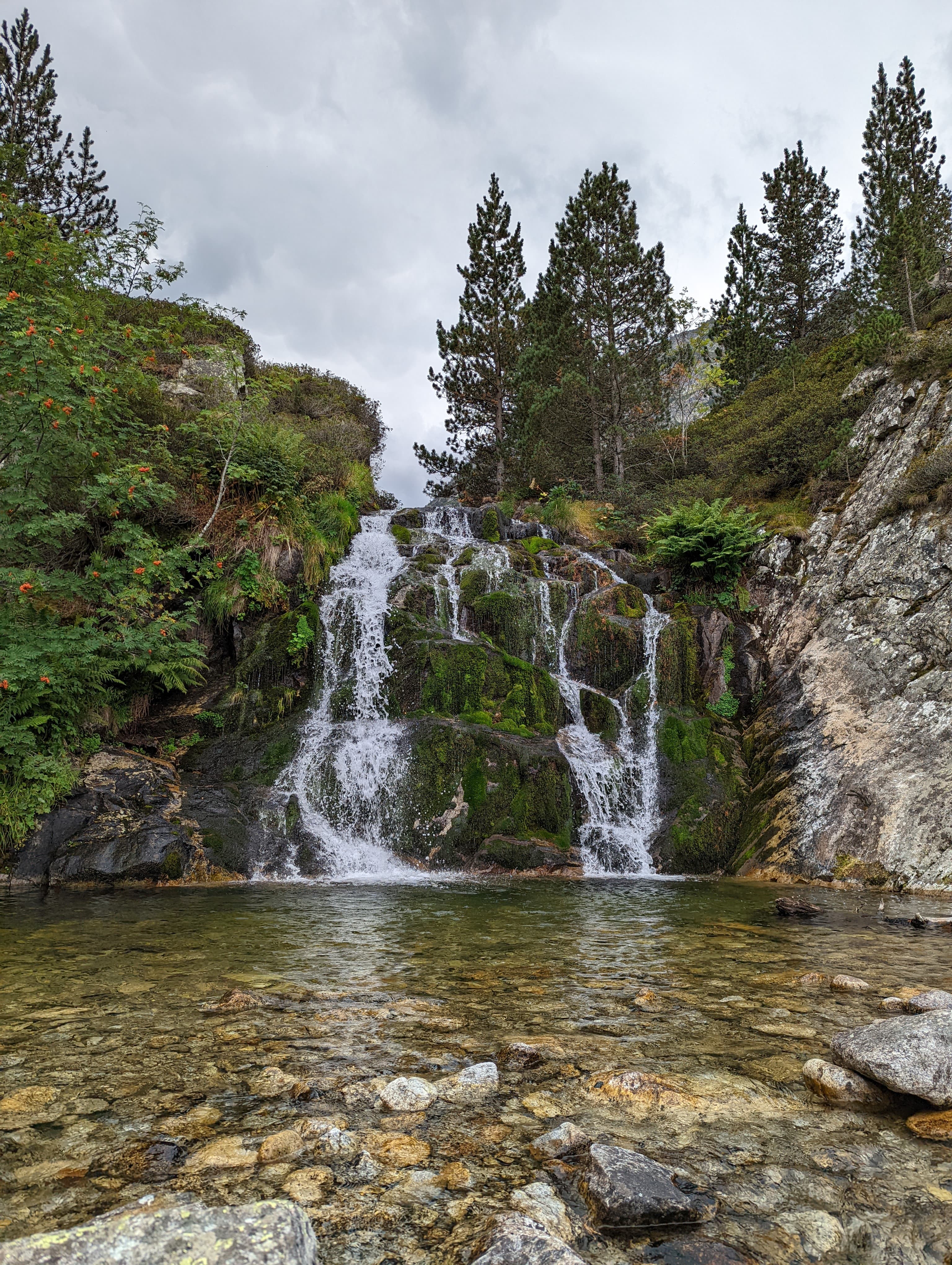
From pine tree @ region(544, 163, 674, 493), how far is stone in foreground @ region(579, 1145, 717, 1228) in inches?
870

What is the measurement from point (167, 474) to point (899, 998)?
15.1 m

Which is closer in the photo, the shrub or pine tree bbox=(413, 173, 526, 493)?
the shrub

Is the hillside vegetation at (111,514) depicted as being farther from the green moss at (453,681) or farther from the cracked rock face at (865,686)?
the cracked rock face at (865,686)

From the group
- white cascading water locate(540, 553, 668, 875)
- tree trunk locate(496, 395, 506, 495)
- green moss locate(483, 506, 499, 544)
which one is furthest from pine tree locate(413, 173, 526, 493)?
white cascading water locate(540, 553, 668, 875)

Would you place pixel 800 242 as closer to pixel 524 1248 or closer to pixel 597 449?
pixel 597 449

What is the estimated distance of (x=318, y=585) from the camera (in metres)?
14.7

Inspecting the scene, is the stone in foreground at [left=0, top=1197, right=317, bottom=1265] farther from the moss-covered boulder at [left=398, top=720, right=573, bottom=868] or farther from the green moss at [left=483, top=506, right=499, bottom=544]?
the green moss at [left=483, top=506, right=499, bottom=544]

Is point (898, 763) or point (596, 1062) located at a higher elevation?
point (898, 763)

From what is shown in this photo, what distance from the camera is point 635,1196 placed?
2002mm

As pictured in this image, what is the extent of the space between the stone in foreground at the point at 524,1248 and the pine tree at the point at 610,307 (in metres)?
22.5

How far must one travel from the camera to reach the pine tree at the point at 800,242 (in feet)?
95.5

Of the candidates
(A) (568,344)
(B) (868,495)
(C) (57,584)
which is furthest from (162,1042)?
(A) (568,344)

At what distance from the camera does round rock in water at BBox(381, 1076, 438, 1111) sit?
2.72 metres

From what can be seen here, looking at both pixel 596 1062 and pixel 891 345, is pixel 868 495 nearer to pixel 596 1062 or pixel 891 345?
pixel 891 345
